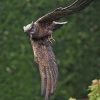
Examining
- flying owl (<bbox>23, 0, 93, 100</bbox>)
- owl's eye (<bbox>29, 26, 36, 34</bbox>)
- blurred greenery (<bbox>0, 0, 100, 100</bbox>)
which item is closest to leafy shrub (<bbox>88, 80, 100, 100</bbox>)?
flying owl (<bbox>23, 0, 93, 100</bbox>)

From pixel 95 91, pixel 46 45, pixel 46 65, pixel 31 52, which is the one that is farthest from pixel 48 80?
pixel 31 52

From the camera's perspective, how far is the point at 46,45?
11.9ft

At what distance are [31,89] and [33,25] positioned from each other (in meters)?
4.87

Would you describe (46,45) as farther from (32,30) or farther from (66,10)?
(66,10)

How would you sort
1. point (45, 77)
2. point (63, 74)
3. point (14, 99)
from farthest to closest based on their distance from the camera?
point (63, 74)
point (14, 99)
point (45, 77)

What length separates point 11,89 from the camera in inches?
324

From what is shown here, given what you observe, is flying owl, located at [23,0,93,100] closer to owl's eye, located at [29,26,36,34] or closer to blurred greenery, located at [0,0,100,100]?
owl's eye, located at [29,26,36,34]

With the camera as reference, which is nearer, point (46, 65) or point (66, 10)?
point (66, 10)

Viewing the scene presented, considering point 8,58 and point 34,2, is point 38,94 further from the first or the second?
point 34,2

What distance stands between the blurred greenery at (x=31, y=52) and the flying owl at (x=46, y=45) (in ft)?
14.7

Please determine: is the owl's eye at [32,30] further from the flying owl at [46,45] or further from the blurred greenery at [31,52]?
the blurred greenery at [31,52]

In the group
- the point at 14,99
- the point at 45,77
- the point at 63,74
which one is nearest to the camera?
the point at 45,77

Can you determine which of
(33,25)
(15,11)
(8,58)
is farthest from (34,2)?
(33,25)

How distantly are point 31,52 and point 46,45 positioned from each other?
188 inches
